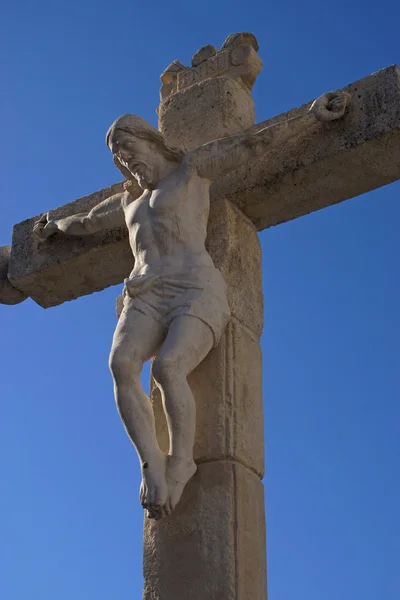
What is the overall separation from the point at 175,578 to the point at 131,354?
1255 mm

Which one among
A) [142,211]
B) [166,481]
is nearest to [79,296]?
[142,211]

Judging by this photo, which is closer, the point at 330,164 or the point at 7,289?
the point at 330,164

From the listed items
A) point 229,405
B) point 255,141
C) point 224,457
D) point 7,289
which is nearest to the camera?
point 224,457

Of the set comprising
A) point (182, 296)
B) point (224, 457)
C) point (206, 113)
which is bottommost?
point (224, 457)

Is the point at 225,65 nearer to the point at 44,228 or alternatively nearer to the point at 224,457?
the point at 44,228

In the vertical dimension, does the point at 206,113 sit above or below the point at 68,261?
above

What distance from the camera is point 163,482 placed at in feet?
16.8

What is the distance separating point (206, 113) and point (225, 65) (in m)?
0.45

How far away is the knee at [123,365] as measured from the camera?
5414 mm

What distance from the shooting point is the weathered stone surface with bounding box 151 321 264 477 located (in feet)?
17.8

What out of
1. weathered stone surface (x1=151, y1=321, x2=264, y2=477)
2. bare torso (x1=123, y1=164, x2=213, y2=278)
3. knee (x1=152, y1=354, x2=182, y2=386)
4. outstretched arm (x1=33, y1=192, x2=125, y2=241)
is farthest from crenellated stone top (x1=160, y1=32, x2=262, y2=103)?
knee (x1=152, y1=354, x2=182, y2=386)

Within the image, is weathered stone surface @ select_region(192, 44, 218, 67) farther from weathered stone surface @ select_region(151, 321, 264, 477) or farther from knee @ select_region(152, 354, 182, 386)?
knee @ select_region(152, 354, 182, 386)

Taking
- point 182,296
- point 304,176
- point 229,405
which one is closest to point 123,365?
point 182,296

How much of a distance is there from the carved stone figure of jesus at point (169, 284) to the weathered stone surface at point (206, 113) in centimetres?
47
